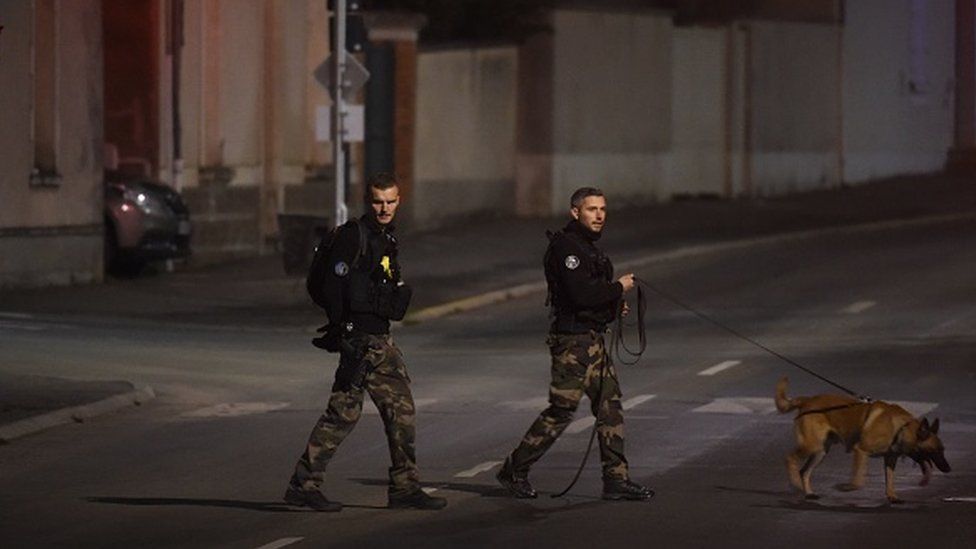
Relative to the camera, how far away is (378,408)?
1395cm

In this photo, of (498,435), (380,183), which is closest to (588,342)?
(380,183)

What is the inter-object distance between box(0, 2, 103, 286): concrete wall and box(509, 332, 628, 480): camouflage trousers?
1676cm

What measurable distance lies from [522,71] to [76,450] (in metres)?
26.9

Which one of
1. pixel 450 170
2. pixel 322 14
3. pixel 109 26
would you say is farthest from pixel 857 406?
pixel 450 170

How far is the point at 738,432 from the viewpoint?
17.7 m

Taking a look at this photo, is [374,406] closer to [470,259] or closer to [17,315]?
[17,315]

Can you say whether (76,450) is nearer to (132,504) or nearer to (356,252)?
(132,504)

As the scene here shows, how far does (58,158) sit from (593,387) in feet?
58.9

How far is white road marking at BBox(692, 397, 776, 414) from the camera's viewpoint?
1903cm

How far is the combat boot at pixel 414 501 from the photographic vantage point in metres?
14.0

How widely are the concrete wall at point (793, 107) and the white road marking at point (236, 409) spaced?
29.3 metres

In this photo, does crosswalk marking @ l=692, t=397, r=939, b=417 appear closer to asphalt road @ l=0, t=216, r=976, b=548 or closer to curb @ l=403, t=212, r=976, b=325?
asphalt road @ l=0, t=216, r=976, b=548

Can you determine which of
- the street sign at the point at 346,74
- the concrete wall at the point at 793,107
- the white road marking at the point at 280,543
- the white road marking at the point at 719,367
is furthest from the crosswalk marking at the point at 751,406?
the concrete wall at the point at 793,107

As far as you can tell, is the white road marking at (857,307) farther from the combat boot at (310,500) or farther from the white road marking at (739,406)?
the combat boot at (310,500)
